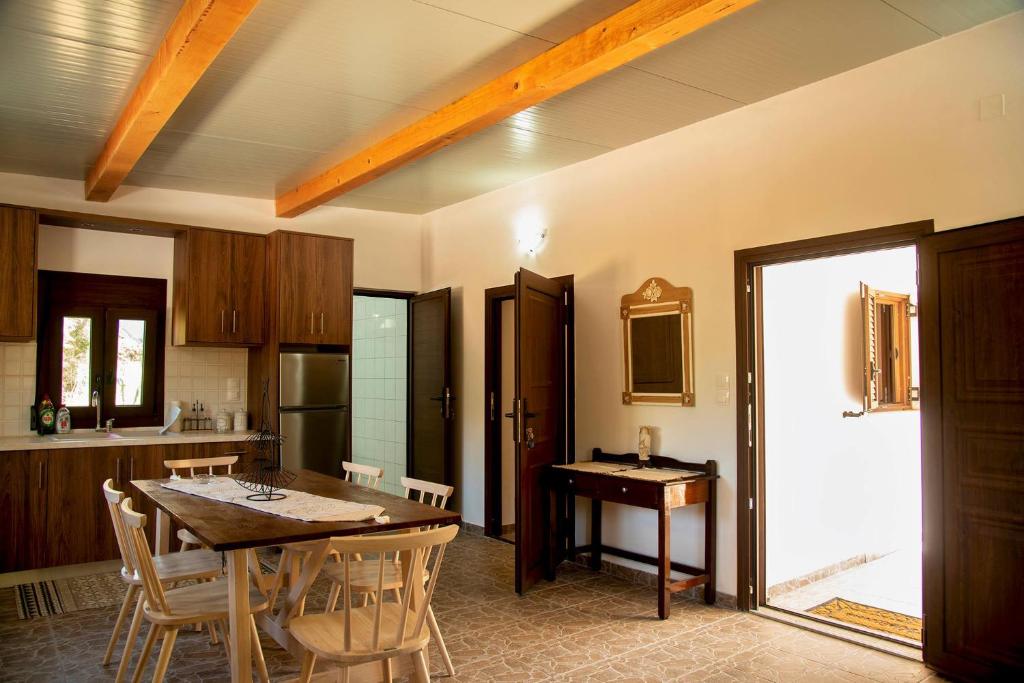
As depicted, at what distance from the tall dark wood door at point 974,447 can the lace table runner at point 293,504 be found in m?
2.60

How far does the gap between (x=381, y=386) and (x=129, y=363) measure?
2.82 metres

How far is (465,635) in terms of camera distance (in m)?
4.06

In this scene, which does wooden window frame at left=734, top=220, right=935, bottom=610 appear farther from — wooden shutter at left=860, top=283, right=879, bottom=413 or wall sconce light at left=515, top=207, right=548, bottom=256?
wall sconce light at left=515, top=207, right=548, bottom=256

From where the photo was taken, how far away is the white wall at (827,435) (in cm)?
486

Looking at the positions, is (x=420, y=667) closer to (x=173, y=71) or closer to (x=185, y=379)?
(x=173, y=71)

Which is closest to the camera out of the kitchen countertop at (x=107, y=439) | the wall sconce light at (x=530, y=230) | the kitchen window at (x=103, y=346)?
the kitchen countertop at (x=107, y=439)

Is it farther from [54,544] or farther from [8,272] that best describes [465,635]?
[8,272]

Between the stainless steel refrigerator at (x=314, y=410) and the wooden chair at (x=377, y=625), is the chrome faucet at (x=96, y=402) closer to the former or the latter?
the stainless steel refrigerator at (x=314, y=410)

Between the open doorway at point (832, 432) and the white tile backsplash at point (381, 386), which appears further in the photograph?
the white tile backsplash at point (381, 386)

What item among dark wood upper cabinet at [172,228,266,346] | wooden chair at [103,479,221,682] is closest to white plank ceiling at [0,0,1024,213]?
dark wood upper cabinet at [172,228,266,346]

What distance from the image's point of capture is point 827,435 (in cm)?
531

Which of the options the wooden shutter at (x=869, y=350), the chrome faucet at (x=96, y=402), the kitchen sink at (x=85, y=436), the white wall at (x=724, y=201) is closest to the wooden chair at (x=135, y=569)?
the kitchen sink at (x=85, y=436)

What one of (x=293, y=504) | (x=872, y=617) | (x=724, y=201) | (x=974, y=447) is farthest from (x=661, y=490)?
(x=293, y=504)

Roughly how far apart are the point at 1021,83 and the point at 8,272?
6.18 meters
